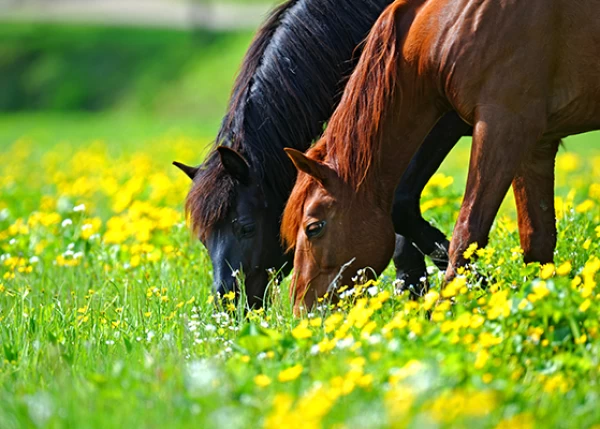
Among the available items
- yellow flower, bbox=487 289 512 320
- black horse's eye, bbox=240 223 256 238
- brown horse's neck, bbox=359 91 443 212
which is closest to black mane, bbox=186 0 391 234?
black horse's eye, bbox=240 223 256 238

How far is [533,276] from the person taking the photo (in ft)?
14.9

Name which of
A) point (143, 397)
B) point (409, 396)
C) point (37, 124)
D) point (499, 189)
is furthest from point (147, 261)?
point (37, 124)

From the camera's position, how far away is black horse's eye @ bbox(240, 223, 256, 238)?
5.39 metres

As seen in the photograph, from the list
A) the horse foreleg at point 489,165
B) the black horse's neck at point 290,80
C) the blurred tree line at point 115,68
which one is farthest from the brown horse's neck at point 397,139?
the blurred tree line at point 115,68

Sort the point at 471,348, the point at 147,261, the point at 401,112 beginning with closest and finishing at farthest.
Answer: the point at 471,348
the point at 401,112
the point at 147,261

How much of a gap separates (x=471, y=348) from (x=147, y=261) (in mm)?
3311

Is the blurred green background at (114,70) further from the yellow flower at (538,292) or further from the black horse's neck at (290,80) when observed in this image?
the yellow flower at (538,292)

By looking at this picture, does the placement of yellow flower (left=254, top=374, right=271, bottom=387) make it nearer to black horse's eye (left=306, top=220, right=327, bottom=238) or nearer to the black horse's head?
black horse's eye (left=306, top=220, right=327, bottom=238)

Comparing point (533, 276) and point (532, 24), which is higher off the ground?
point (532, 24)

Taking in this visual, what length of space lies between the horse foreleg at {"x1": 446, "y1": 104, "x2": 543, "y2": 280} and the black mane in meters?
1.24

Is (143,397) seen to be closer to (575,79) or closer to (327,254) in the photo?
(327,254)

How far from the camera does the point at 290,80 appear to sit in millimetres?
5543

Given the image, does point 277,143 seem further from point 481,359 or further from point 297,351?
point 481,359

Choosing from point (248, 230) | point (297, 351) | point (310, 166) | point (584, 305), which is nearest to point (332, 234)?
point (310, 166)
